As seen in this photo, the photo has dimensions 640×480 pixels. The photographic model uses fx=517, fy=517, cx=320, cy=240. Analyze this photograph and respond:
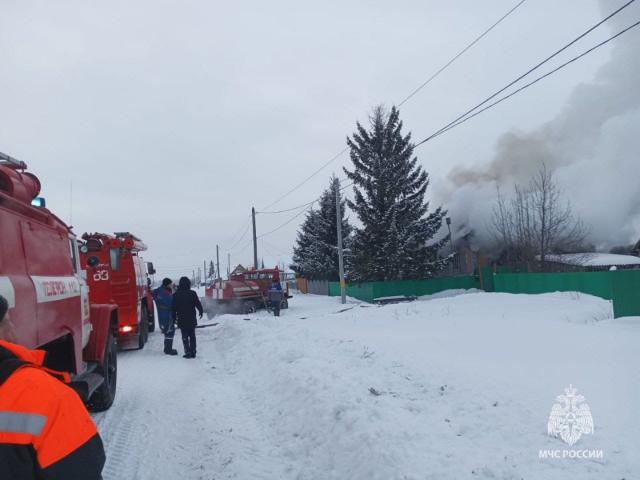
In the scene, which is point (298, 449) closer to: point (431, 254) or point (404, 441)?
point (404, 441)

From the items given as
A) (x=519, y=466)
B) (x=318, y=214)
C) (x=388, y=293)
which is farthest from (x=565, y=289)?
(x=318, y=214)

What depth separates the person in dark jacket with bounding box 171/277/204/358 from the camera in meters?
11.2

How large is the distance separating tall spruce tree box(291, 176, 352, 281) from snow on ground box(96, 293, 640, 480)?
102ft

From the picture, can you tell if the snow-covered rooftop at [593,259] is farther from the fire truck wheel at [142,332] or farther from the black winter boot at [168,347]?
the black winter boot at [168,347]

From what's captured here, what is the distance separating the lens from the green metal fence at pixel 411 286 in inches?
1216

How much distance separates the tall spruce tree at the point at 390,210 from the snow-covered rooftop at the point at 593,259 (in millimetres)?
7261

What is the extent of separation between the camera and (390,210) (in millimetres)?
31500

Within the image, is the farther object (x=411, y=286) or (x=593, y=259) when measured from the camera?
(x=411, y=286)

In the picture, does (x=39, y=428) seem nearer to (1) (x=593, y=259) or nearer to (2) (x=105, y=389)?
(2) (x=105, y=389)

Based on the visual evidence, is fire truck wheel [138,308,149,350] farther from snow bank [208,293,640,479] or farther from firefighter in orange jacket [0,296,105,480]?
firefighter in orange jacket [0,296,105,480]

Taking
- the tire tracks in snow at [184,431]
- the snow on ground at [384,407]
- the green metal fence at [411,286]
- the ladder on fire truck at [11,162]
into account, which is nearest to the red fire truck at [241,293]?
the green metal fence at [411,286]

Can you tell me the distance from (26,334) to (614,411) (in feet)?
16.8

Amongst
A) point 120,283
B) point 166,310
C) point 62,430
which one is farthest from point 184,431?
point 166,310

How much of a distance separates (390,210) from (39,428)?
30383 millimetres
